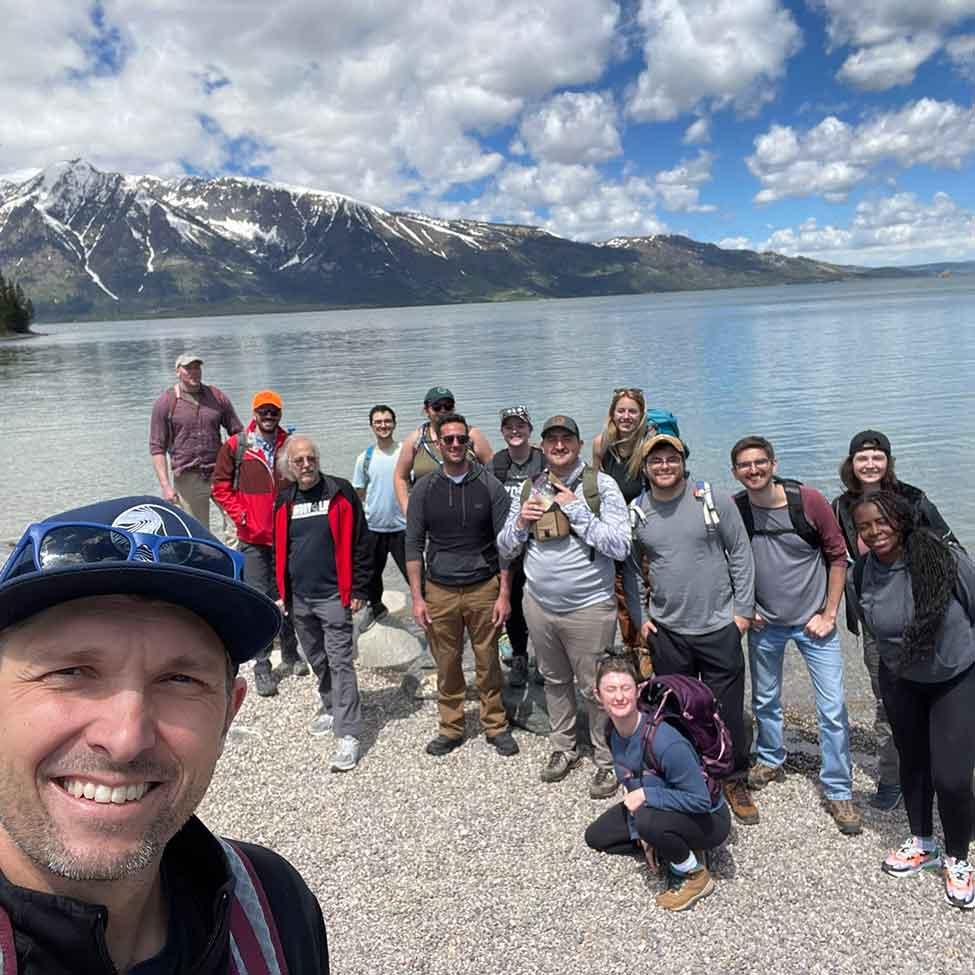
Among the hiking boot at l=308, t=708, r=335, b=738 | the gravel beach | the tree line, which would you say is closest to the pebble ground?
the gravel beach

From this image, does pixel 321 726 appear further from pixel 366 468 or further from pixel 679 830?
pixel 679 830

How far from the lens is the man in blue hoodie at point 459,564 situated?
5.83 m

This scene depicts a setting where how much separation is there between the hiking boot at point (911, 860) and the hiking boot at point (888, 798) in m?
0.66

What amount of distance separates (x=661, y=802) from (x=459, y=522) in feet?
8.47

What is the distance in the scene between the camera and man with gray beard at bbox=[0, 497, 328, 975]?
1216mm

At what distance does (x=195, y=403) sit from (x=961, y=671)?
799 centimetres

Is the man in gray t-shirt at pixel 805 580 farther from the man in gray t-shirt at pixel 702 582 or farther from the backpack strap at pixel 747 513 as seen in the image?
the man in gray t-shirt at pixel 702 582

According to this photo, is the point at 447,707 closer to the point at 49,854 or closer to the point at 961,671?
the point at 961,671

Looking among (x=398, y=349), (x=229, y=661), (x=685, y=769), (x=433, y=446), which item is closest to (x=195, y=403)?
(x=433, y=446)

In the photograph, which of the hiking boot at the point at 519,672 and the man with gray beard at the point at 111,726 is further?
the hiking boot at the point at 519,672

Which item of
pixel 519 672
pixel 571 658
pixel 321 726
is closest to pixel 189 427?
pixel 321 726

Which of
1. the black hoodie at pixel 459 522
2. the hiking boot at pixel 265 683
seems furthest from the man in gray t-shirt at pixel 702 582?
the hiking boot at pixel 265 683

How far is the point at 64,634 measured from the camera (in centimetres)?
128

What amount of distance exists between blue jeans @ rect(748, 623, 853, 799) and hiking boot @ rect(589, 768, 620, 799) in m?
1.25
